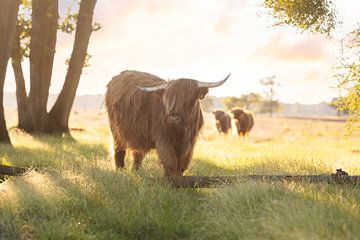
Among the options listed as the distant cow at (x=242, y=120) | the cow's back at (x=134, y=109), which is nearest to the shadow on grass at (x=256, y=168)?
the cow's back at (x=134, y=109)

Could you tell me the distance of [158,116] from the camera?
7.26m

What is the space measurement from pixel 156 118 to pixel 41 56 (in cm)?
976

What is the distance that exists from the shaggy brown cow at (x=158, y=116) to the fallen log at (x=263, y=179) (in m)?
0.68

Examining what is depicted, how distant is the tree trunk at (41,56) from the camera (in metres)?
15.1

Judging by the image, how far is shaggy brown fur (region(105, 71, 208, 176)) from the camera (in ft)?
22.1

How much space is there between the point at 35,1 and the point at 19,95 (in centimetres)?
473

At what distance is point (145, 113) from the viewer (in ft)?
24.9

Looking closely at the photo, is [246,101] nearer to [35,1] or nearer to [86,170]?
[35,1]

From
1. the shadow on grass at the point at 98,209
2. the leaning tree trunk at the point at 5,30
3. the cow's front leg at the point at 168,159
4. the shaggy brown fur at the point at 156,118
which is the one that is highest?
the leaning tree trunk at the point at 5,30

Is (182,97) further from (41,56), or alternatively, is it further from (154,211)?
(41,56)

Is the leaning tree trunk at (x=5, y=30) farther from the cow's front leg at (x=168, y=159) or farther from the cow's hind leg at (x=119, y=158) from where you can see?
the cow's front leg at (x=168, y=159)

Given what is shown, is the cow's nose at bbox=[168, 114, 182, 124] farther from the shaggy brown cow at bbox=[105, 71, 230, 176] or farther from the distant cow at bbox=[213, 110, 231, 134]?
the distant cow at bbox=[213, 110, 231, 134]

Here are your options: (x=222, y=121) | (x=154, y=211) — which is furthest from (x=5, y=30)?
(x=222, y=121)

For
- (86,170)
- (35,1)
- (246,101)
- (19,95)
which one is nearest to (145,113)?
(86,170)
